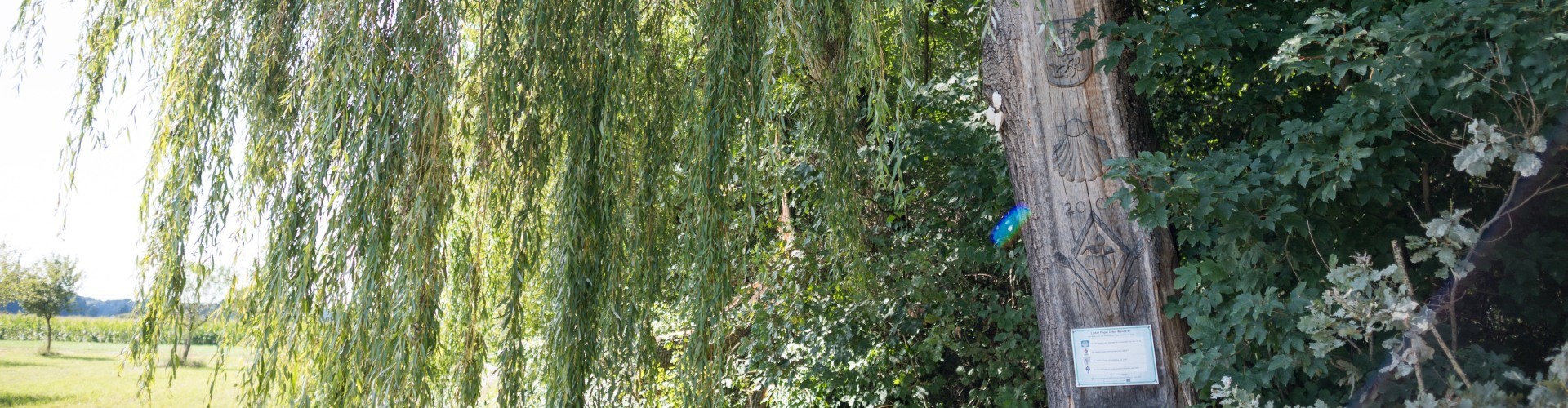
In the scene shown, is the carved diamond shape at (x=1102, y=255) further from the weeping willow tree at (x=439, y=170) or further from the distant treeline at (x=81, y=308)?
the distant treeline at (x=81, y=308)

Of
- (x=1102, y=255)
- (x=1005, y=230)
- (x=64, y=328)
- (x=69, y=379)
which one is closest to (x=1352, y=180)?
(x=1102, y=255)

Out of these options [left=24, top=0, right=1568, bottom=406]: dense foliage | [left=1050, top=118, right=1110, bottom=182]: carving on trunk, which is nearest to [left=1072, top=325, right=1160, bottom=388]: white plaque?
[left=24, top=0, right=1568, bottom=406]: dense foliage

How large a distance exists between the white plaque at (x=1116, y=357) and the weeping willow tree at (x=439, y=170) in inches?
27.3

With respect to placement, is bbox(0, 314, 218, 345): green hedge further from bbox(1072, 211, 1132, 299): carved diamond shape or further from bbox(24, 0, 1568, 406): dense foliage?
bbox(1072, 211, 1132, 299): carved diamond shape

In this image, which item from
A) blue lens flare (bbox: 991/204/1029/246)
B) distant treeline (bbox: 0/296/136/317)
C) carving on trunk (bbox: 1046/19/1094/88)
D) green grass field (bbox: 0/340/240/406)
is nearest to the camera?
carving on trunk (bbox: 1046/19/1094/88)

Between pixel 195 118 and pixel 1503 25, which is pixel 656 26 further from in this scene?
pixel 1503 25

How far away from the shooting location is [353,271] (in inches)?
98.3

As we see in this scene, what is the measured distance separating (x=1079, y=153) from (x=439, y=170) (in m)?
1.72

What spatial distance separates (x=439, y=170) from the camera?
261cm

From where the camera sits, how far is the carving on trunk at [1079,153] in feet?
8.45

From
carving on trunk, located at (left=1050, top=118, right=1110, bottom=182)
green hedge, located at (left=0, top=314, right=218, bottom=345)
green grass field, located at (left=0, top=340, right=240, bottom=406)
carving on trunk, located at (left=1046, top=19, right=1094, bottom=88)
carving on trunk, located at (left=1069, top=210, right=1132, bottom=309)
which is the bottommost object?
green grass field, located at (left=0, top=340, right=240, bottom=406)

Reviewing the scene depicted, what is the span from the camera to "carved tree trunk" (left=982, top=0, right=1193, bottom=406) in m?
2.52

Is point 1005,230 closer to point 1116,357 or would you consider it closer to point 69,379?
point 1116,357

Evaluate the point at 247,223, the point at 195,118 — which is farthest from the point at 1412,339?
the point at 195,118
